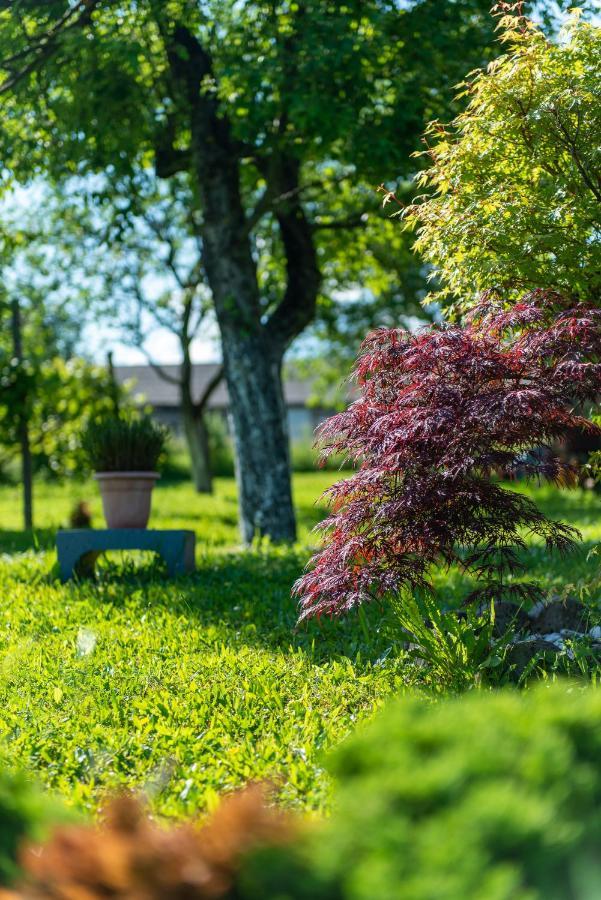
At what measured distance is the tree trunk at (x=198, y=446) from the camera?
1831 cm

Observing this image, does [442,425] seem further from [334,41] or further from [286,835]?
[334,41]

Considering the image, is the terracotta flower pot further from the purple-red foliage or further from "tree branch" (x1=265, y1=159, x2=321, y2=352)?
"tree branch" (x1=265, y1=159, x2=321, y2=352)

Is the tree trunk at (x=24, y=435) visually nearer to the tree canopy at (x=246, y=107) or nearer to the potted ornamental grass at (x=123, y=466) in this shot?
the tree canopy at (x=246, y=107)

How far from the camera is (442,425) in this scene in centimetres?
414

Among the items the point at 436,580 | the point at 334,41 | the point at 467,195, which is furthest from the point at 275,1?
the point at 436,580

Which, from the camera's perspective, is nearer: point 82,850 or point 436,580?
point 82,850

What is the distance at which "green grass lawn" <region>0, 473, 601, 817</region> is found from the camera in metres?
3.33

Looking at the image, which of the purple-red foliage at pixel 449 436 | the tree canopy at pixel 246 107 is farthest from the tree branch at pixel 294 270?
the purple-red foliage at pixel 449 436

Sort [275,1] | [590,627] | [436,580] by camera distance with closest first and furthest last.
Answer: [590,627] → [436,580] → [275,1]

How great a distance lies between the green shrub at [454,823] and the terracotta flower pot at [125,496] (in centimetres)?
527

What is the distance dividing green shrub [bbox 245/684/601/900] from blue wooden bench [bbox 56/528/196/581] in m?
4.73

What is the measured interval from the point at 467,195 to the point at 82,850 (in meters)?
3.71

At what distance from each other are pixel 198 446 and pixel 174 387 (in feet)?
88.6

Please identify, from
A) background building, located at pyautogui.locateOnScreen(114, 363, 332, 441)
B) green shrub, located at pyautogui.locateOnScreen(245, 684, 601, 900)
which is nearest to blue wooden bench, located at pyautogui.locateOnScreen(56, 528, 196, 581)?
green shrub, located at pyautogui.locateOnScreen(245, 684, 601, 900)
